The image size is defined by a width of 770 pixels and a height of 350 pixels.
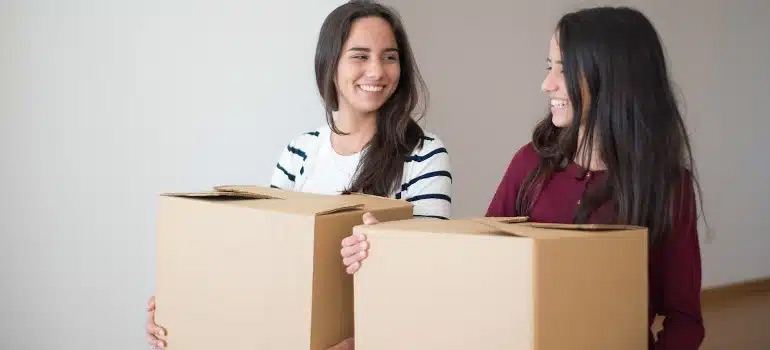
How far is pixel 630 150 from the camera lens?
110 centimetres

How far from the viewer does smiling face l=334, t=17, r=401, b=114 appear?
1.36 meters

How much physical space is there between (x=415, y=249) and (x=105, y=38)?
3.90ft

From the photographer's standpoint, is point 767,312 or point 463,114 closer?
point 463,114

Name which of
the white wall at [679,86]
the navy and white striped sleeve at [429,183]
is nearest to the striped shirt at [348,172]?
the navy and white striped sleeve at [429,183]

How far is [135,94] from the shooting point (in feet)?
5.74

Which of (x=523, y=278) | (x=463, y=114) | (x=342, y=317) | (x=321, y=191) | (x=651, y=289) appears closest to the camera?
(x=523, y=278)

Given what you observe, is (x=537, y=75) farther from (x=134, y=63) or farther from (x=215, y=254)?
(x=215, y=254)

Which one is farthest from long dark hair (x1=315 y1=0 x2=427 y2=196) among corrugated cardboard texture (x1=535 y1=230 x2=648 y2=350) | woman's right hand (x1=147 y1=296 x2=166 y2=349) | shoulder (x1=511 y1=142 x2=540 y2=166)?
corrugated cardboard texture (x1=535 y1=230 x2=648 y2=350)

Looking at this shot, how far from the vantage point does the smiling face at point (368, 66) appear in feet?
4.47

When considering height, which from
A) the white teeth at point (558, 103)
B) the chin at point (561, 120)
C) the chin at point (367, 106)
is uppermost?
the chin at point (367, 106)

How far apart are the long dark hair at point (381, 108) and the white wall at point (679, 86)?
883mm

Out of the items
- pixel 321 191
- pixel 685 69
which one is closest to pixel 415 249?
pixel 321 191

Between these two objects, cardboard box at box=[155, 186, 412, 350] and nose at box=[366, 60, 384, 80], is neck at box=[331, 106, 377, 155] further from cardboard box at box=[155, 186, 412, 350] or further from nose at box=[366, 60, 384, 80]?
cardboard box at box=[155, 186, 412, 350]

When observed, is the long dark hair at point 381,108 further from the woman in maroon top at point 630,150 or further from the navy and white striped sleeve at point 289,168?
the woman in maroon top at point 630,150
